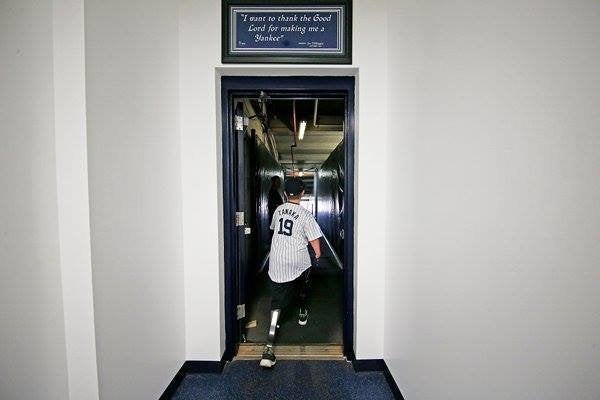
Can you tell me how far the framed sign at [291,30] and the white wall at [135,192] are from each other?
49 cm

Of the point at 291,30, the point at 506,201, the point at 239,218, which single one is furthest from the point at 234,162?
the point at 506,201

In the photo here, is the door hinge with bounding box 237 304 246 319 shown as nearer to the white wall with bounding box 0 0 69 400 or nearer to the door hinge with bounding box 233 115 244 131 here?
the white wall with bounding box 0 0 69 400

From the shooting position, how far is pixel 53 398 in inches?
47.4

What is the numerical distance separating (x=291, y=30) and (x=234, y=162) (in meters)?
1.20

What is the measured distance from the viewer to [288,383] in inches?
79.4

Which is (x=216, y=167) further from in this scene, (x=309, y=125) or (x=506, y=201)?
(x=309, y=125)

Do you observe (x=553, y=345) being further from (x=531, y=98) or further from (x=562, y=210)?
(x=531, y=98)

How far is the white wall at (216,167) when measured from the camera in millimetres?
2049

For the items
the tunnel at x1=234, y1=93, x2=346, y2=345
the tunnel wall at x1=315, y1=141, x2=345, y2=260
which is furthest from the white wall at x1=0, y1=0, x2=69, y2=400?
the tunnel wall at x1=315, y1=141, x2=345, y2=260

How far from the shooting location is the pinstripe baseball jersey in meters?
2.41

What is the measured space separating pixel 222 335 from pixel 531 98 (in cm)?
255

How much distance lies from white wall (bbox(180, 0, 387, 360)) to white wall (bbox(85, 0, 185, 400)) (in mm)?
103

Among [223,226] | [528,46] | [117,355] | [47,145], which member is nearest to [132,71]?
[47,145]

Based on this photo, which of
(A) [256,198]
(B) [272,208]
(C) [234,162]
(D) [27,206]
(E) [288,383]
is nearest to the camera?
(D) [27,206]
